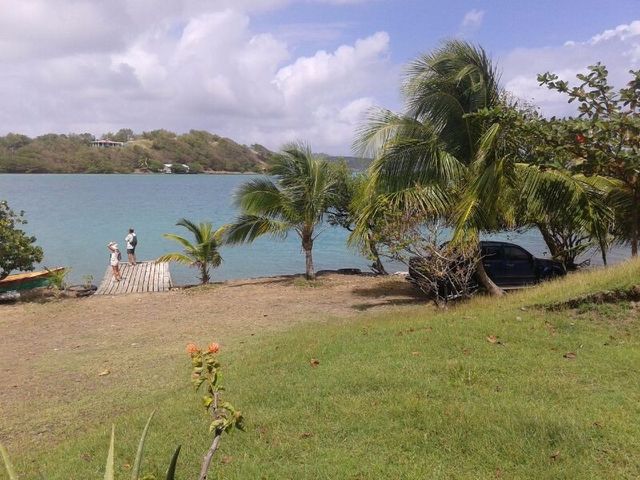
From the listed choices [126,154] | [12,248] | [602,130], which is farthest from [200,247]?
[126,154]

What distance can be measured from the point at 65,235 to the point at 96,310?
29383mm

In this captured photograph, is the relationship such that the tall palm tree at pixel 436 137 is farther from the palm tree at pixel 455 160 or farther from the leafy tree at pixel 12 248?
the leafy tree at pixel 12 248

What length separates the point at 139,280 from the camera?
1973cm

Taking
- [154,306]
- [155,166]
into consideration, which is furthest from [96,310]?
[155,166]

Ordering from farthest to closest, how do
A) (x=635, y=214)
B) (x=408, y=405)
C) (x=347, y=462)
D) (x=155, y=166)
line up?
1. (x=155, y=166)
2. (x=635, y=214)
3. (x=408, y=405)
4. (x=347, y=462)

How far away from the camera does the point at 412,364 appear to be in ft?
19.9

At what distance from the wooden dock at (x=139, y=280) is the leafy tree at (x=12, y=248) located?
2.12 meters

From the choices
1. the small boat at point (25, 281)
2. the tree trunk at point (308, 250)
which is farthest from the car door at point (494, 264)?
the small boat at point (25, 281)

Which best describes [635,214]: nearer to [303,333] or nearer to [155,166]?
[303,333]

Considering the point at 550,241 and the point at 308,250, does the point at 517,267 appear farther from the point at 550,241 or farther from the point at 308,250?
the point at 308,250

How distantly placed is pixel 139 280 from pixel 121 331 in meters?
8.31

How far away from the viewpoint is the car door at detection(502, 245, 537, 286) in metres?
14.8

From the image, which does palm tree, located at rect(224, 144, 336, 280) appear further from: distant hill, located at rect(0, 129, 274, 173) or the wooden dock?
distant hill, located at rect(0, 129, 274, 173)

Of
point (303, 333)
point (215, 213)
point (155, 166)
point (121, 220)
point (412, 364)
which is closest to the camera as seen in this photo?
point (412, 364)
